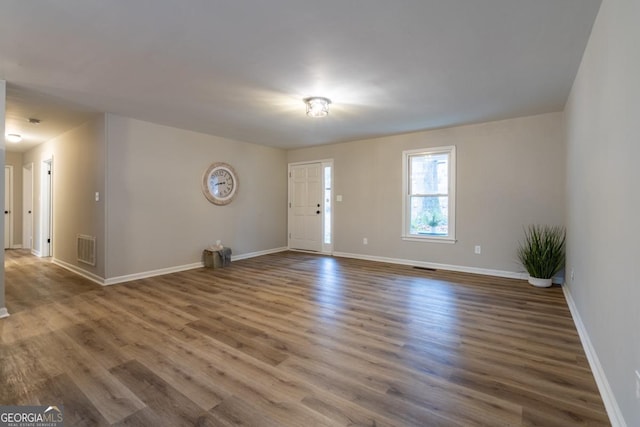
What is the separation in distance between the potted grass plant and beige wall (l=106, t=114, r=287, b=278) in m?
4.75

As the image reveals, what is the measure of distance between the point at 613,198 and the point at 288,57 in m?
2.41

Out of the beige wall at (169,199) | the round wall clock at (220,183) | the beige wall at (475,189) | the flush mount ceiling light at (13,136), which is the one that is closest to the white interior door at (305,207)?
the beige wall at (475,189)

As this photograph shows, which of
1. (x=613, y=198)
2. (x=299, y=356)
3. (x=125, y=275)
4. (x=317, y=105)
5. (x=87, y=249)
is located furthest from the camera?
(x=87, y=249)

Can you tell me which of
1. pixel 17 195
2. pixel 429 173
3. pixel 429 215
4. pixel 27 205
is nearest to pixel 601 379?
pixel 429 215

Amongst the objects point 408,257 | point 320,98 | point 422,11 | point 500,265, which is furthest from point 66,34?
point 500,265

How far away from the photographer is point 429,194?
197 inches

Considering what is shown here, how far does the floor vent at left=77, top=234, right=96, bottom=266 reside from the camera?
417 centimetres

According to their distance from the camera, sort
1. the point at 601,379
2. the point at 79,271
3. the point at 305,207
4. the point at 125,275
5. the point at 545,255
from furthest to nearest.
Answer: the point at 305,207 < the point at 79,271 < the point at 125,275 < the point at 545,255 < the point at 601,379

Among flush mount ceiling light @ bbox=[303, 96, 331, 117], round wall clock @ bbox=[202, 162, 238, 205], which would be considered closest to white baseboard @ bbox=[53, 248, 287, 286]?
round wall clock @ bbox=[202, 162, 238, 205]

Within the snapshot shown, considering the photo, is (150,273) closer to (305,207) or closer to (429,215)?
(305,207)

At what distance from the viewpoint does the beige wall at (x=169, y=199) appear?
13.5 feet

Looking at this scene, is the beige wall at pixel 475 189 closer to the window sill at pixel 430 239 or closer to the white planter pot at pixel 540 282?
the window sill at pixel 430 239

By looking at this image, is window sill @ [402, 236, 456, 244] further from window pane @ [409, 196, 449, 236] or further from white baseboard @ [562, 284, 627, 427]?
white baseboard @ [562, 284, 627, 427]

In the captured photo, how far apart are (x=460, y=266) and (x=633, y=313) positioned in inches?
142
